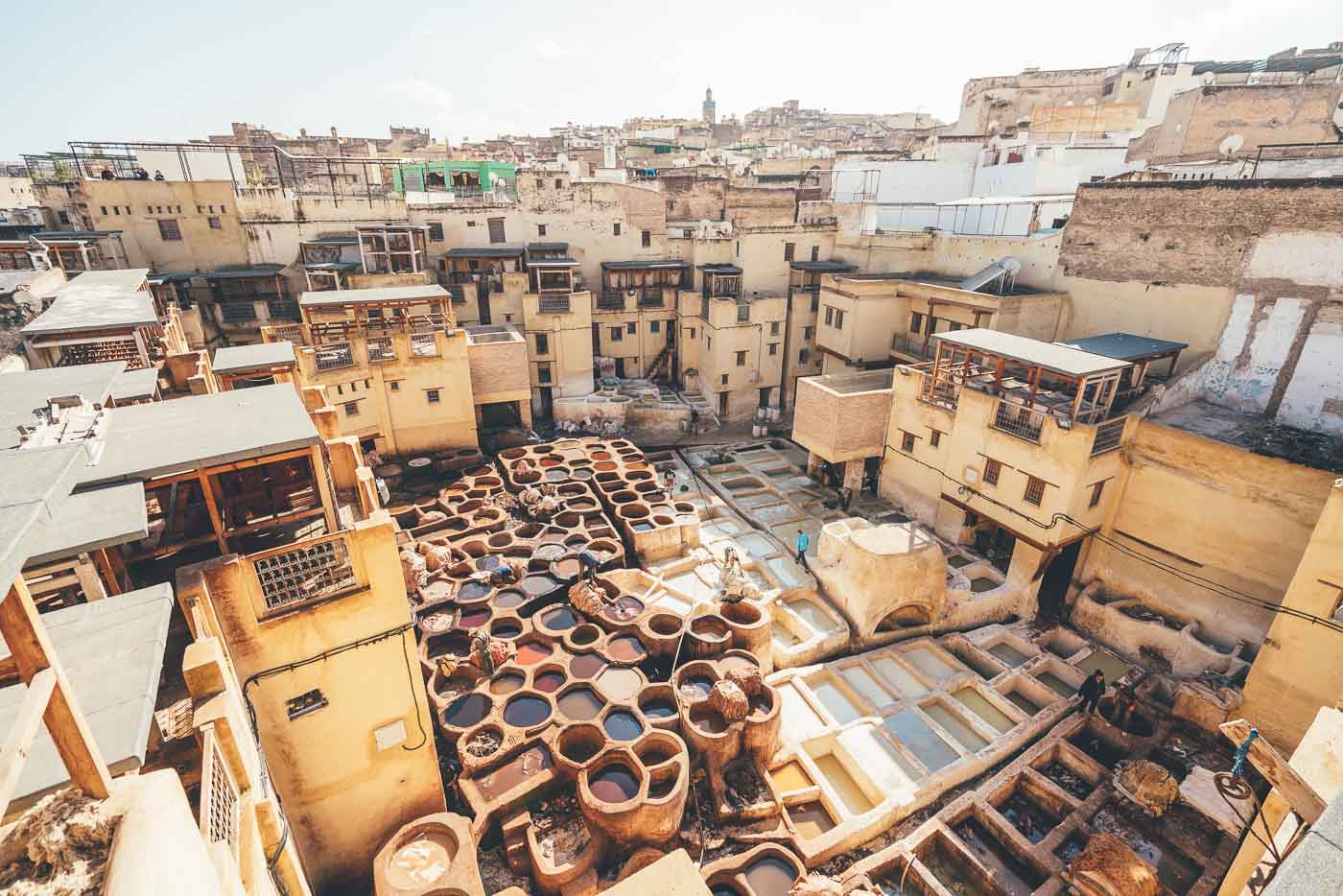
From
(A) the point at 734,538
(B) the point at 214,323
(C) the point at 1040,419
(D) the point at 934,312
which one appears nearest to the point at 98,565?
(A) the point at 734,538

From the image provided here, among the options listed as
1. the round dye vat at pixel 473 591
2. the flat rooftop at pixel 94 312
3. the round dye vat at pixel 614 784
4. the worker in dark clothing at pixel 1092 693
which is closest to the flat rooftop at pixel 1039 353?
the worker in dark clothing at pixel 1092 693

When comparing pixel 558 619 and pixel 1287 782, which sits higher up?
pixel 1287 782

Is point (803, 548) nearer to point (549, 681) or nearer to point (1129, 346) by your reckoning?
point (549, 681)

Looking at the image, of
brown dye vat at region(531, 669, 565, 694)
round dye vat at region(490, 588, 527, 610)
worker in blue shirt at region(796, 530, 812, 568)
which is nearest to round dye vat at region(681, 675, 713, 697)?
brown dye vat at region(531, 669, 565, 694)

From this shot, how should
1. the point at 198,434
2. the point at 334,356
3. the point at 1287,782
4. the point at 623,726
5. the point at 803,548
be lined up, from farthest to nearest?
the point at 334,356 < the point at 803,548 < the point at 623,726 < the point at 198,434 < the point at 1287,782

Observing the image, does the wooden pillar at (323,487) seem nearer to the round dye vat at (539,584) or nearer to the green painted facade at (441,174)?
the round dye vat at (539,584)

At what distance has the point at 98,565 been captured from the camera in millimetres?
8078

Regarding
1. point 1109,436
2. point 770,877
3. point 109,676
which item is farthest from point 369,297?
point 1109,436

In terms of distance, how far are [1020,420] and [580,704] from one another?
15600mm

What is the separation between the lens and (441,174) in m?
40.2

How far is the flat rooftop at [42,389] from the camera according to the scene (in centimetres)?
882

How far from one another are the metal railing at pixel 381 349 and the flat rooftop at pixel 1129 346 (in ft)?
80.0

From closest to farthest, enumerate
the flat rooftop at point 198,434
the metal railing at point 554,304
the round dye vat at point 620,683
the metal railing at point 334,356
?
the flat rooftop at point 198,434, the round dye vat at point 620,683, the metal railing at point 334,356, the metal railing at point 554,304

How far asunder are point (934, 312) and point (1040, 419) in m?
11.3
